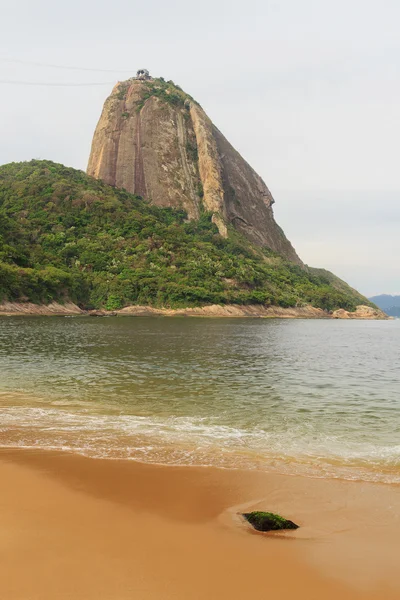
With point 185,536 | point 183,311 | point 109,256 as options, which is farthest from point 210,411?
point 109,256

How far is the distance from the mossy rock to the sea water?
296cm

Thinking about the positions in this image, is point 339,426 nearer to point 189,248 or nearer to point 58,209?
point 189,248

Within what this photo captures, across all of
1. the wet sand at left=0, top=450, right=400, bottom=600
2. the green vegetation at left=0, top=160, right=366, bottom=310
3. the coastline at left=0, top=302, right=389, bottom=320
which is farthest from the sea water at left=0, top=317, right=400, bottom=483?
the green vegetation at left=0, top=160, right=366, bottom=310

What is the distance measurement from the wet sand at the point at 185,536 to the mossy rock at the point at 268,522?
150 millimetres

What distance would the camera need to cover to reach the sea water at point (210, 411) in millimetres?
10898

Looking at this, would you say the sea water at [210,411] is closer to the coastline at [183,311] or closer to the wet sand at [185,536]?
the wet sand at [185,536]

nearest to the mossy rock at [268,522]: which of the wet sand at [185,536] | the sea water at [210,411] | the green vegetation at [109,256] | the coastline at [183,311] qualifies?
the wet sand at [185,536]

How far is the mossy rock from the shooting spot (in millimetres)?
6680

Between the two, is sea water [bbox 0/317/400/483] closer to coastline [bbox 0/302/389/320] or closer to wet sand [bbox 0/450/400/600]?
wet sand [bbox 0/450/400/600]

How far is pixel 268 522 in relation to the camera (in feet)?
22.0

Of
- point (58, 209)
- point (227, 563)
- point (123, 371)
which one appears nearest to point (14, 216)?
point (58, 209)

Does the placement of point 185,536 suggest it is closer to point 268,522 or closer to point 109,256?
point 268,522

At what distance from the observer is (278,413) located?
1584 cm

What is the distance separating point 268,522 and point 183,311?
114 metres
